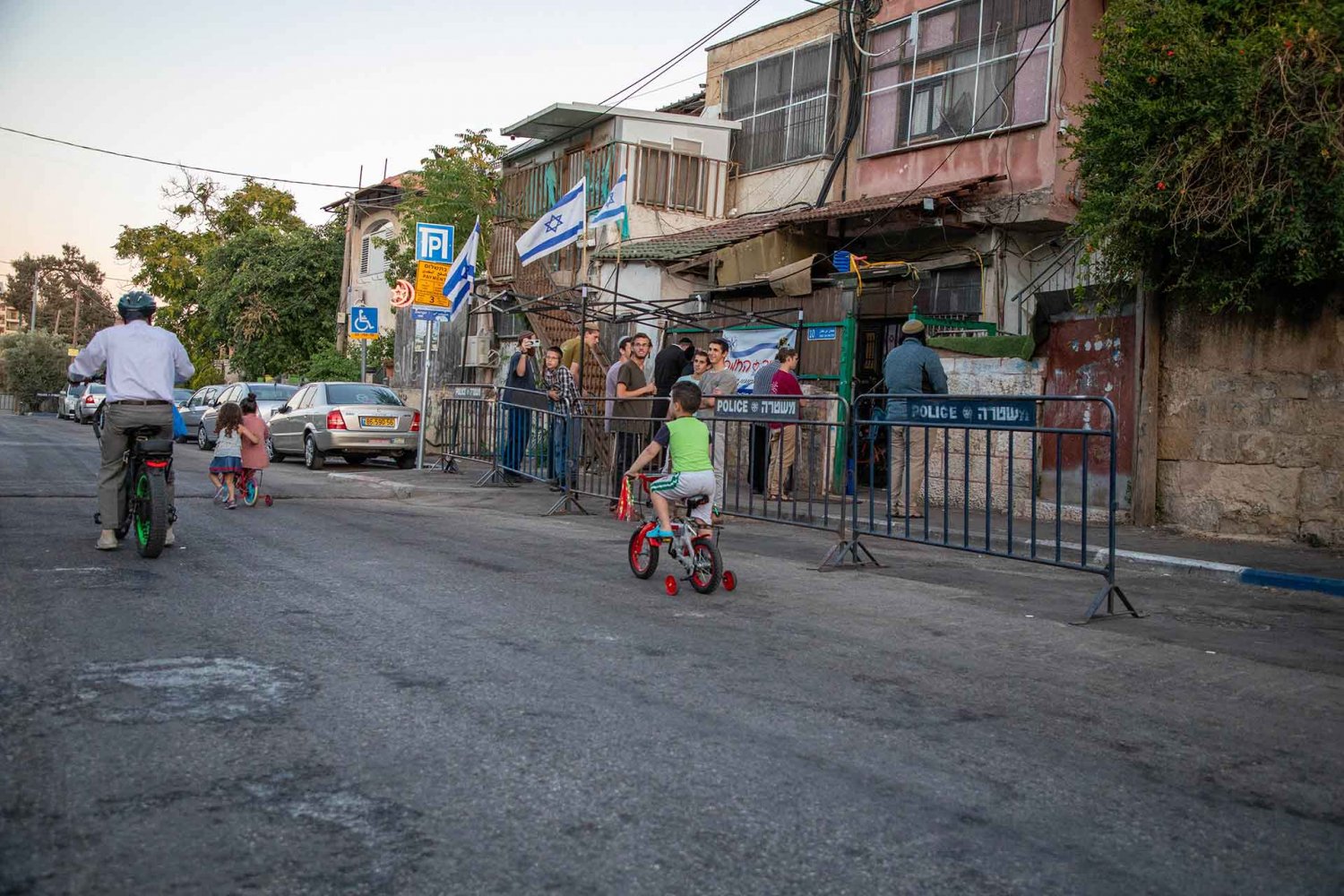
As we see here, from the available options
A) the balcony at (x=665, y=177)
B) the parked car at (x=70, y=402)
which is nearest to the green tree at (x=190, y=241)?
the parked car at (x=70, y=402)

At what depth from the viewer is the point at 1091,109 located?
38.8 feet

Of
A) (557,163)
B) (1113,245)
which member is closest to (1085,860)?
(1113,245)

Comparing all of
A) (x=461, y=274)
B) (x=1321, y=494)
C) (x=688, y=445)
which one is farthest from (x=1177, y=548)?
(x=461, y=274)

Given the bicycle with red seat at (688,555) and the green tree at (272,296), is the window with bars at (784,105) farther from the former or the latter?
the green tree at (272,296)

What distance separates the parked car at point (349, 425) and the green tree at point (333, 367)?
14.6m

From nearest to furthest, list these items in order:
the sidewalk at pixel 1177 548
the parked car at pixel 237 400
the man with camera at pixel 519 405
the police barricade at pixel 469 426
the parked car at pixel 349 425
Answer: the sidewalk at pixel 1177 548, the man with camera at pixel 519 405, the police barricade at pixel 469 426, the parked car at pixel 349 425, the parked car at pixel 237 400

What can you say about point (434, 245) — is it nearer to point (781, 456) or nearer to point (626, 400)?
point (626, 400)

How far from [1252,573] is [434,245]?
12301 millimetres

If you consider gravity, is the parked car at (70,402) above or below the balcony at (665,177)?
below

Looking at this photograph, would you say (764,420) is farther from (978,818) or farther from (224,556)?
(978,818)

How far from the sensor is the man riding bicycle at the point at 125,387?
845 centimetres

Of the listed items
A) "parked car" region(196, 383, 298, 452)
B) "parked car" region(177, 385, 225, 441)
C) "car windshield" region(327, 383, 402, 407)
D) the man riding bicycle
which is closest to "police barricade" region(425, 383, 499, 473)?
"car windshield" region(327, 383, 402, 407)

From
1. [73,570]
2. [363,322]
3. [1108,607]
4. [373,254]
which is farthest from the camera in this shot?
[373,254]

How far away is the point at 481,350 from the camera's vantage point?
2877 centimetres
